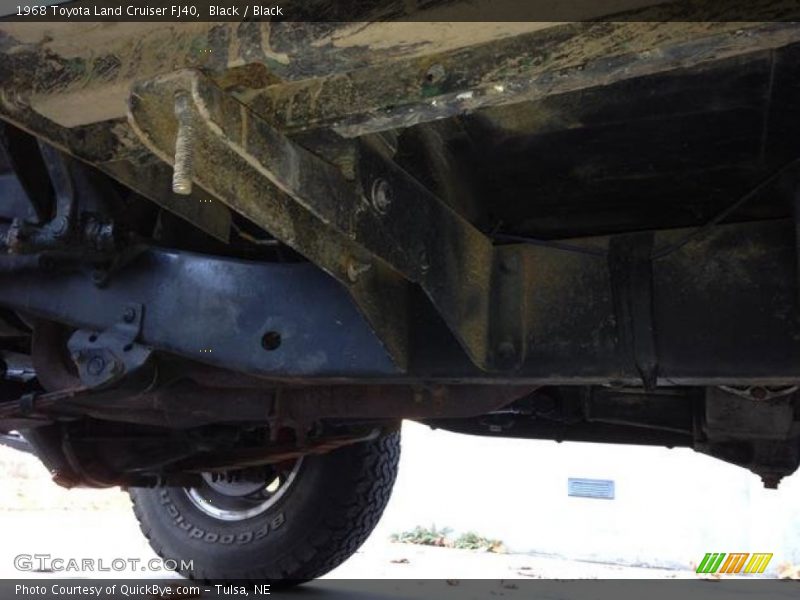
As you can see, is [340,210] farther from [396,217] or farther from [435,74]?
[435,74]

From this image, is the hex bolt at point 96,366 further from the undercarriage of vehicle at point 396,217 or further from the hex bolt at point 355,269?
the hex bolt at point 355,269

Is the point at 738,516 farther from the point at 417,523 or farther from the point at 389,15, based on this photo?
the point at 389,15

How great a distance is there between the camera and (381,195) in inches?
53.1

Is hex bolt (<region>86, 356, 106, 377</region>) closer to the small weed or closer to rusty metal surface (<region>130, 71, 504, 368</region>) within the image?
rusty metal surface (<region>130, 71, 504, 368</region>)

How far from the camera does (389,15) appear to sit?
0.90 meters

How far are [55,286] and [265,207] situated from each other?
2.88ft

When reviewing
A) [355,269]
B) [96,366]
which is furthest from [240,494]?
[355,269]

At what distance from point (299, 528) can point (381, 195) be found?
6.64ft

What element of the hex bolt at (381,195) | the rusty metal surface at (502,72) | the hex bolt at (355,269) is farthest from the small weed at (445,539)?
the rusty metal surface at (502,72)

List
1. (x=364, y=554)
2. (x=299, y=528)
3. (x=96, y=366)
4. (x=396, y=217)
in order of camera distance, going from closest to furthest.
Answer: (x=396, y=217), (x=96, y=366), (x=299, y=528), (x=364, y=554)

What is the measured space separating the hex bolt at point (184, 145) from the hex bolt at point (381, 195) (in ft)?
1.34

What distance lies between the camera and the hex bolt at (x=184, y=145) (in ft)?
3.15

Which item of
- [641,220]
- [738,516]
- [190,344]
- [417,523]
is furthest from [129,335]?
[417,523]

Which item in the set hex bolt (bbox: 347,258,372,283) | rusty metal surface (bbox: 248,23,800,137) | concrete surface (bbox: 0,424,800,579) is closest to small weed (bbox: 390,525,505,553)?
concrete surface (bbox: 0,424,800,579)
